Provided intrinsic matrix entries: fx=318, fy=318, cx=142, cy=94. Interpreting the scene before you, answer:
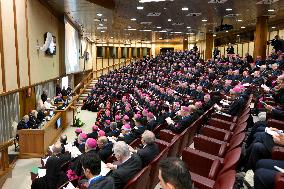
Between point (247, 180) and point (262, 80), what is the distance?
4.96 metres

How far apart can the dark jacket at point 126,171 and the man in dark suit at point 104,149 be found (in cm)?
104

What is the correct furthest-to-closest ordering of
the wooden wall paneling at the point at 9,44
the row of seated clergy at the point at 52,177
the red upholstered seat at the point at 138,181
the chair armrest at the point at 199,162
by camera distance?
1. the wooden wall paneling at the point at 9,44
2. the row of seated clergy at the point at 52,177
3. the chair armrest at the point at 199,162
4. the red upholstered seat at the point at 138,181

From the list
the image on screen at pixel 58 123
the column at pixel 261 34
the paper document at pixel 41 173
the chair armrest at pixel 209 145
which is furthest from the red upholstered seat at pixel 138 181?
the column at pixel 261 34

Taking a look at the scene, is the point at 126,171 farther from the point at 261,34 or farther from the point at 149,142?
the point at 261,34

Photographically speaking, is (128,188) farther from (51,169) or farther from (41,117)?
(41,117)

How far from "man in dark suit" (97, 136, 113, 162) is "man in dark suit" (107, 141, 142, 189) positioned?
0.87 m

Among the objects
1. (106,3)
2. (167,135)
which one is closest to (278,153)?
(167,135)

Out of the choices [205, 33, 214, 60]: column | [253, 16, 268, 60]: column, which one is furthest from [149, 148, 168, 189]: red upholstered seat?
[205, 33, 214, 60]: column

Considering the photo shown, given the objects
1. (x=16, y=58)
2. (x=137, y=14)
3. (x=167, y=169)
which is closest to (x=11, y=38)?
(x=16, y=58)

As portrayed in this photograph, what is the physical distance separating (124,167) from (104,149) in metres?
1.27

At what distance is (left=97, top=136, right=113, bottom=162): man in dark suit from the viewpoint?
4.50 m

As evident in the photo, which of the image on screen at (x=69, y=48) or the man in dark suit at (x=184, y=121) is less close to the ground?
the image on screen at (x=69, y=48)

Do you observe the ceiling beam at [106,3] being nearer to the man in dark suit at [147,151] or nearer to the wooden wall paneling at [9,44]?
the wooden wall paneling at [9,44]

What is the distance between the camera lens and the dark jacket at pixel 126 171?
3.15m
